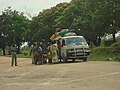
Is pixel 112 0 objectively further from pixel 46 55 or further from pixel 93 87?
pixel 93 87

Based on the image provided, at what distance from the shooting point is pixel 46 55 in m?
30.5

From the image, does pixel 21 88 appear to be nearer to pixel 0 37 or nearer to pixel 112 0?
pixel 112 0

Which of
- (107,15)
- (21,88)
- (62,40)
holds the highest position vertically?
(107,15)

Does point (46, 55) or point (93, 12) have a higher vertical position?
point (93, 12)

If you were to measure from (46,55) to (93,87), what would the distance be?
18.3m

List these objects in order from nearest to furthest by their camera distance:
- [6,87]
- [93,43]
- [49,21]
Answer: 1. [6,87]
2. [93,43]
3. [49,21]

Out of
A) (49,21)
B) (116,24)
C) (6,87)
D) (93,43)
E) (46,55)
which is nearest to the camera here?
(6,87)

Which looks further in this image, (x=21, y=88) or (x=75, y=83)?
(x=75, y=83)

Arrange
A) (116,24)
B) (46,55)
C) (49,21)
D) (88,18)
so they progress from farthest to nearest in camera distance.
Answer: (49,21)
(88,18)
(116,24)
(46,55)

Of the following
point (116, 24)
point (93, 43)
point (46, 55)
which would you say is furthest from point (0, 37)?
point (46, 55)

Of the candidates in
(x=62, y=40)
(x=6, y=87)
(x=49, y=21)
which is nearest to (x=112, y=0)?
(x=62, y=40)

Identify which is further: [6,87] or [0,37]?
[0,37]

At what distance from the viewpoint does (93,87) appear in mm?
12383

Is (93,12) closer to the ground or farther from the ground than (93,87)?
farther from the ground
